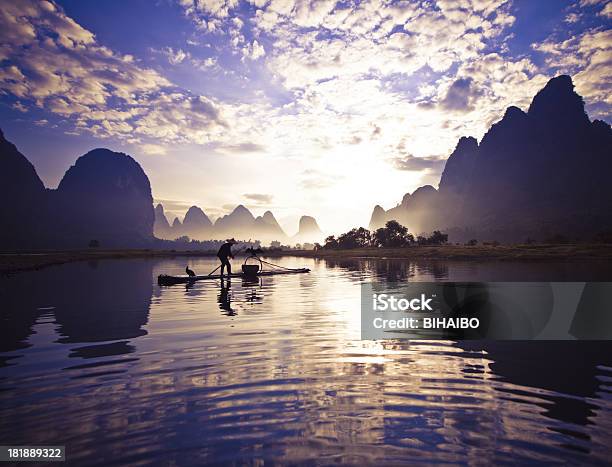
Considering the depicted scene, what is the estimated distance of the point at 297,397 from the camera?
6.26m

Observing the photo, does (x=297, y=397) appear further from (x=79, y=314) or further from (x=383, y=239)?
(x=383, y=239)

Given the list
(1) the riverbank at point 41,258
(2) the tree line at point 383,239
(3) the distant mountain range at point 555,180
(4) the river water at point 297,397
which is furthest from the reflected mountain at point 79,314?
(3) the distant mountain range at point 555,180

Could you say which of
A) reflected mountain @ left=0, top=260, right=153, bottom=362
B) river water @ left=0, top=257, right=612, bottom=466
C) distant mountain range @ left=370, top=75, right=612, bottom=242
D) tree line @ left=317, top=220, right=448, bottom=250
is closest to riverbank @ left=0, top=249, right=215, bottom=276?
reflected mountain @ left=0, top=260, right=153, bottom=362

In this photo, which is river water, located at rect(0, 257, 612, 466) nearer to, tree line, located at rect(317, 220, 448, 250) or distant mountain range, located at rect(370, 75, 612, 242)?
tree line, located at rect(317, 220, 448, 250)

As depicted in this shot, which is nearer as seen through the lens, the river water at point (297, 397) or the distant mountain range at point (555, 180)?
the river water at point (297, 397)

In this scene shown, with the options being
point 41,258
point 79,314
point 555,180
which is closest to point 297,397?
point 79,314

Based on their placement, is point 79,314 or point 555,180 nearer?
point 79,314

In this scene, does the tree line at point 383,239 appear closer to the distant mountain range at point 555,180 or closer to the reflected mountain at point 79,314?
the distant mountain range at point 555,180

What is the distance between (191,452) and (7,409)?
3820 millimetres

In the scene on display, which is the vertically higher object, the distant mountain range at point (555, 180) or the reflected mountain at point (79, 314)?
the distant mountain range at point (555, 180)

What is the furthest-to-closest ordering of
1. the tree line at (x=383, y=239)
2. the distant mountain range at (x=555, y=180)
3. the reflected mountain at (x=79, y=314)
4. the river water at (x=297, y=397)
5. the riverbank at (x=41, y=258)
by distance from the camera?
1. the distant mountain range at (x=555, y=180)
2. the tree line at (x=383, y=239)
3. the riverbank at (x=41, y=258)
4. the reflected mountain at (x=79, y=314)
5. the river water at (x=297, y=397)

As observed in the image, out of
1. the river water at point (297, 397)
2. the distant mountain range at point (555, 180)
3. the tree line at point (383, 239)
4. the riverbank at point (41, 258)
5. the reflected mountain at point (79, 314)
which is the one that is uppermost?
the distant mountain range at point (555, 180)

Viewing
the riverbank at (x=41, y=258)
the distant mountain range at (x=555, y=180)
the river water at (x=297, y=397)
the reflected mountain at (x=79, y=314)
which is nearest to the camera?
the river water at (x=297, y=397)

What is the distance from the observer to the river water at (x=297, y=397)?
4617 millimetres
